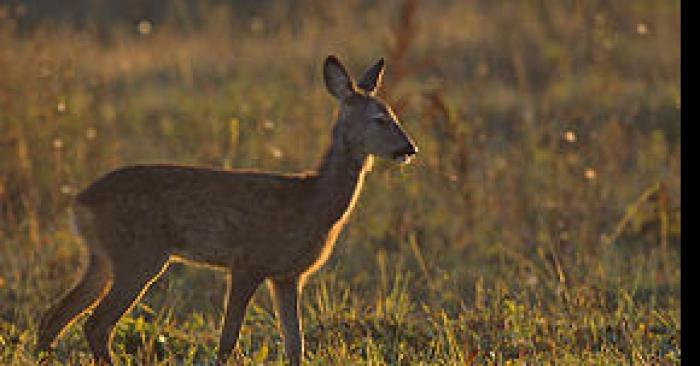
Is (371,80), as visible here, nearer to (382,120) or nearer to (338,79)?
(338,79)

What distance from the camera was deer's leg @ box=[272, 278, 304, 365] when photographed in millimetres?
6891

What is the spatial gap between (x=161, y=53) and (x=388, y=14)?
3.00m

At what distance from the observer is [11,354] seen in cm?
692

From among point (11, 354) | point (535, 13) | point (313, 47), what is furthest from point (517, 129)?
point (11, 354)

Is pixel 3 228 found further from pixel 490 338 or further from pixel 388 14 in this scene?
pixel 388 14

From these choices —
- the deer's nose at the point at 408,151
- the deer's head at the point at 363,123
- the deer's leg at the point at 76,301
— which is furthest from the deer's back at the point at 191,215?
the deer's nose at the point at 408,151

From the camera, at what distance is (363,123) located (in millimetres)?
6812

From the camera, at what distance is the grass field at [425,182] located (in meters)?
7.49

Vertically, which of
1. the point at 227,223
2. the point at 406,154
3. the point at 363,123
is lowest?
the point at 227,223

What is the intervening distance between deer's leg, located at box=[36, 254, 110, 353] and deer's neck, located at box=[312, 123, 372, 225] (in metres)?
1.17

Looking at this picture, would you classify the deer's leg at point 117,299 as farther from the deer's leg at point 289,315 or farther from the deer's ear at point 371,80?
the deer's ear at point 371,80

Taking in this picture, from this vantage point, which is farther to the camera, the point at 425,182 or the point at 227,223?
the point at 425,182

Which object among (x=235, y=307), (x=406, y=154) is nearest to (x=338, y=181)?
(x=406, y=154)

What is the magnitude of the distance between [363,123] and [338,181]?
0.34 metres
